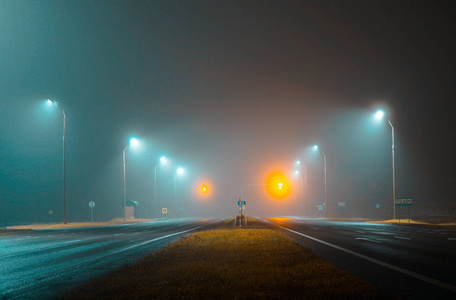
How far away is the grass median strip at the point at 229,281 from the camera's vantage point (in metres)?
7.25

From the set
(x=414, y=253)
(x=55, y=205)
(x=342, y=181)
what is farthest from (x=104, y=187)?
(x=414, y=253)

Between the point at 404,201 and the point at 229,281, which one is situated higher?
the point at 229,281

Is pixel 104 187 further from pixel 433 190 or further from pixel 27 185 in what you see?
pixel 433 190

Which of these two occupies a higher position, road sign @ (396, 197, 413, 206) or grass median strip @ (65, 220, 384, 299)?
Result: grass median strip @ (65, 220, 384, 299)

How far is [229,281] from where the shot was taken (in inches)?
329

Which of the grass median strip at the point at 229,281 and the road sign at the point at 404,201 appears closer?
the grass median strip at the point at 229,281

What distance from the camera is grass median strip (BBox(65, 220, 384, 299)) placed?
285 inches

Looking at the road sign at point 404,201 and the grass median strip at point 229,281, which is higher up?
the grass median strip at point 229,281

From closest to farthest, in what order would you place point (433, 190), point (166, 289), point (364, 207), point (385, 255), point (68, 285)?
point (166, 289), point (68, 285), point (385, 255), point (433, 190), point (364, 207)

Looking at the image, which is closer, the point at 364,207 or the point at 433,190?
the point at 433,190

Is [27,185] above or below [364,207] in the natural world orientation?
above

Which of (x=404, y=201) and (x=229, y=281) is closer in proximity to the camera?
(x=229, y=281)

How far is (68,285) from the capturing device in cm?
900

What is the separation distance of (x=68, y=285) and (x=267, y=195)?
138040 millimetres
